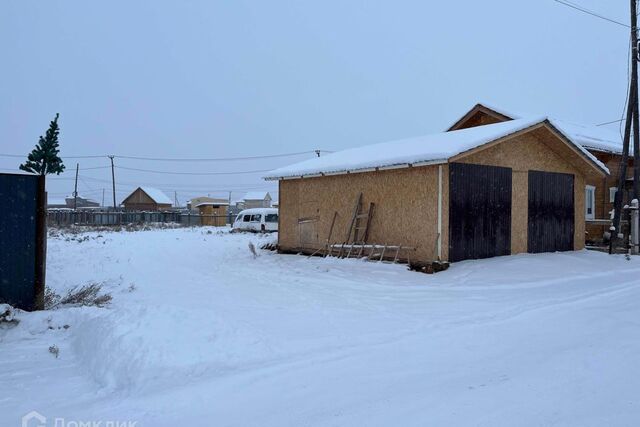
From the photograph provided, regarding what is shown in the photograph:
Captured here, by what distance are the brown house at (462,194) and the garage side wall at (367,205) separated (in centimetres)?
3

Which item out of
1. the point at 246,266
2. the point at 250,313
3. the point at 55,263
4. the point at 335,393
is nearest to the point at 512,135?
the point at 246,266

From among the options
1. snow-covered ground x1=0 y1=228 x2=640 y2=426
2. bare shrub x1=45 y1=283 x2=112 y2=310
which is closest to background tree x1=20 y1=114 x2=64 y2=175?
snow-covered ground x1=0 y1=228 x2=640 y2=426

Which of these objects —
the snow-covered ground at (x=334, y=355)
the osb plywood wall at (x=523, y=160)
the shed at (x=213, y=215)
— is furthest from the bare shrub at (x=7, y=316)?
the shed at (x=213, y=215)

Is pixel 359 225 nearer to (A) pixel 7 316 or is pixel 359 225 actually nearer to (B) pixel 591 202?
(A) pixel 7 316

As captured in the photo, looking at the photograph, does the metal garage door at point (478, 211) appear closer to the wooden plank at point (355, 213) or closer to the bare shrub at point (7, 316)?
the wooden plank at point (355, 213)

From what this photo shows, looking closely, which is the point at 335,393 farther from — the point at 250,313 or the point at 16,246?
the point at 16,246

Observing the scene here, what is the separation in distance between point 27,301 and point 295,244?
10.7 metres

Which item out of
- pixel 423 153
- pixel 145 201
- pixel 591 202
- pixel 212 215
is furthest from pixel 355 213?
pixel 145 201

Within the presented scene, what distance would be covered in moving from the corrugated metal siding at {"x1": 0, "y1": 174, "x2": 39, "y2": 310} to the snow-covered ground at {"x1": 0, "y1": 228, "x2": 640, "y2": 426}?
2.18ft

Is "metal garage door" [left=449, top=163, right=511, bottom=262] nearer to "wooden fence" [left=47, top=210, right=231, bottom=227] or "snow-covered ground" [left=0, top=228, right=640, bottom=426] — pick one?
"snow-covered ground" [left=0, top=228, right=640, bottom=426]

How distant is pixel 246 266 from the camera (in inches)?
520

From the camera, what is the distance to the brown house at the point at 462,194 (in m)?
11.9

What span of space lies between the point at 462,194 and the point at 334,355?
7.75 m

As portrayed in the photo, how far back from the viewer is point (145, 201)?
58.5 metres
